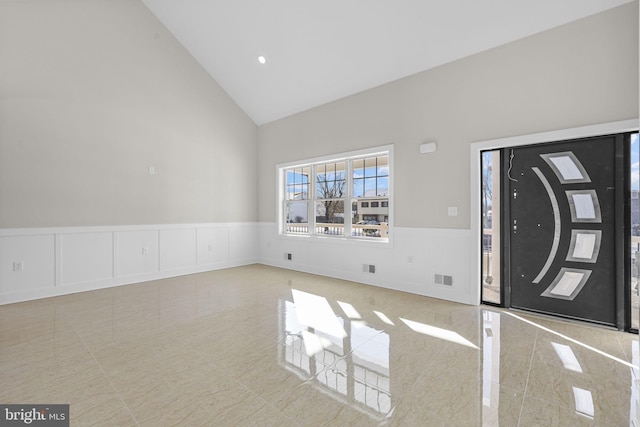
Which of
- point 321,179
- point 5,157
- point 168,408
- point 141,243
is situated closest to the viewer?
point 168,408

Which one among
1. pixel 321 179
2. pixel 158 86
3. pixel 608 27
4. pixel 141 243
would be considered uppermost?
pixel 158 86

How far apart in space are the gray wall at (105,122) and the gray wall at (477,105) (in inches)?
91.2

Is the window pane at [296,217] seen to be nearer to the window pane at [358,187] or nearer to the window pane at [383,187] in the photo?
the window pane at [358,187]

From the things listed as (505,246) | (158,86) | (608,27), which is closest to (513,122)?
(608,27)

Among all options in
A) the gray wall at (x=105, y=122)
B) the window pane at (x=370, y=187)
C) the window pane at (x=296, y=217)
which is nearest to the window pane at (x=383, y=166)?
the window pane at (x=370, y=187)

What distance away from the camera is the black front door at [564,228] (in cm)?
307

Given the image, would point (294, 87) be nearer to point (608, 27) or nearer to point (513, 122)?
point (513, 122)

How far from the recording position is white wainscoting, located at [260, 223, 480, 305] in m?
3.93

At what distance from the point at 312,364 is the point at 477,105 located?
352cm

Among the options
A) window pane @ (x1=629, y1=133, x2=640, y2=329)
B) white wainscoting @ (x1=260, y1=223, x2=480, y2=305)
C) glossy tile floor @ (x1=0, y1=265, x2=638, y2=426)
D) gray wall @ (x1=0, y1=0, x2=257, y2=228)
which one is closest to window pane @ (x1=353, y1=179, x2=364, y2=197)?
white wainscoting @ (x1=260, y1=223, x2=480, y2=305)

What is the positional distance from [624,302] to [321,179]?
4.37 meters

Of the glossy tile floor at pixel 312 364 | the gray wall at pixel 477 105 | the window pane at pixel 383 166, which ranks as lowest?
the glossy tile floor at pixel 312 364

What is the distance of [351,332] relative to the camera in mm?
2939

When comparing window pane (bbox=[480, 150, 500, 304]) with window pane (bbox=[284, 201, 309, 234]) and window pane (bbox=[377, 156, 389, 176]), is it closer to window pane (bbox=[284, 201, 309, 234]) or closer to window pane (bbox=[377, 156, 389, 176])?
window pane (bbox=[377, 156, 389, 176])
